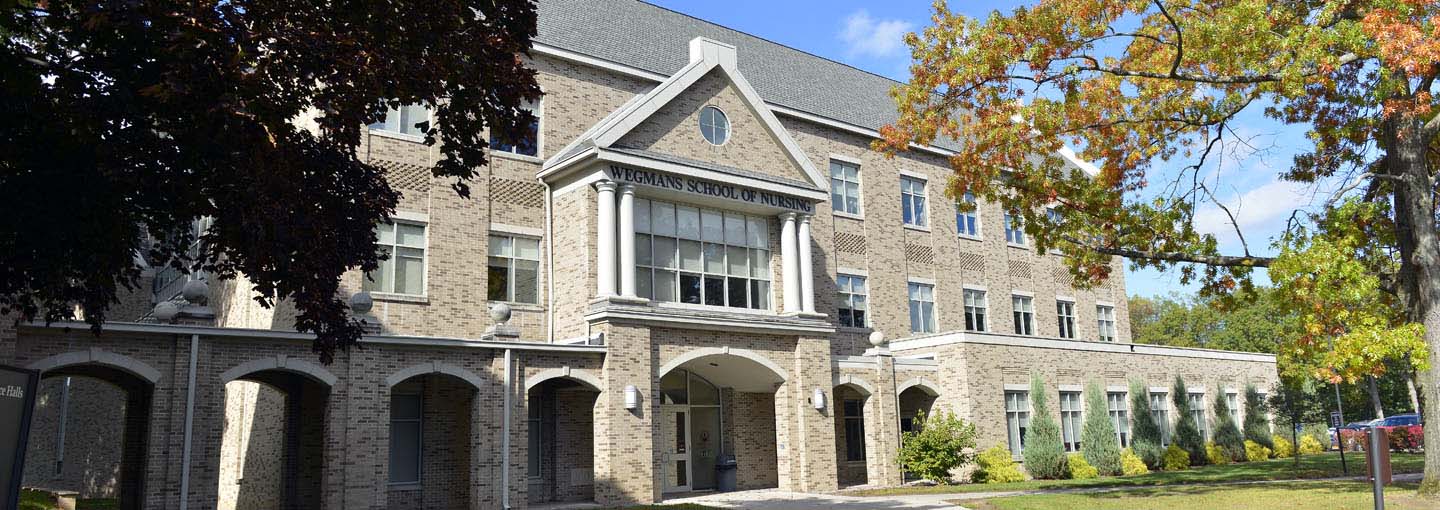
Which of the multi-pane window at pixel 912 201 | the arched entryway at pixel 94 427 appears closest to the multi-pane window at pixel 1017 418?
the multi-pane window at pixel 912 201

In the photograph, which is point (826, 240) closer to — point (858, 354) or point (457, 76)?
point (858, 354)

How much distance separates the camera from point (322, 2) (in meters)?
10.9

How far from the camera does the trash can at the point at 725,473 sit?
24766mm

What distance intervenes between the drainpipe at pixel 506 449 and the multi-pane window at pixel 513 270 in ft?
11.1

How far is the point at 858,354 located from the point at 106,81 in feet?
71.3

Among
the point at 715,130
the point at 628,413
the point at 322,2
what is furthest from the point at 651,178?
the point at 322,2

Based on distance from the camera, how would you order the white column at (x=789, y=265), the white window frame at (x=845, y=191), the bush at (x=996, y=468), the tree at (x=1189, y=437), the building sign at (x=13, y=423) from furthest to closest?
the tree at (x=1189, y=437)
the white window frame at (x=845, y=191)
the bush at (x=996, y=468)
the white column at (x=789, y=265)
the building sign at (x=13, y=423)

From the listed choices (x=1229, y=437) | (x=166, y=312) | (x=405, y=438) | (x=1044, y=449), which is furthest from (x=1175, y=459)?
(x=166, y=312)

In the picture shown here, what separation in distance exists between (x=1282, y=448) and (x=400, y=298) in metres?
31.0

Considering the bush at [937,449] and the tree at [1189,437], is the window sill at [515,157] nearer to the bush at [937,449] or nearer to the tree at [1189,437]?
the bush at [937,449]

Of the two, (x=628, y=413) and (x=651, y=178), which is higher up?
(x=651, y=178)

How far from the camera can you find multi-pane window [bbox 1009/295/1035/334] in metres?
35.1

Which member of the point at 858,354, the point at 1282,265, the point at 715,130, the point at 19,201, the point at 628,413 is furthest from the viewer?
the point at 858,354

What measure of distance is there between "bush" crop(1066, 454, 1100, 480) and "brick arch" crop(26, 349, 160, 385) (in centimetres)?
2203
